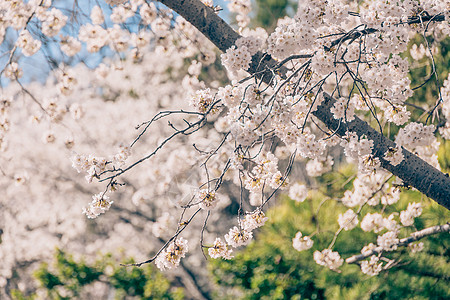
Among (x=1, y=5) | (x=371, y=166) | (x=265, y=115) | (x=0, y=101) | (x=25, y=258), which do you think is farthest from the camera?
(x=25, y=258)

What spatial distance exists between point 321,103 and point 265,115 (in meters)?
0.40

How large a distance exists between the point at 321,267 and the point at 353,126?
5.98 feet

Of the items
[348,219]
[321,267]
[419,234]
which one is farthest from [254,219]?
[321,267]

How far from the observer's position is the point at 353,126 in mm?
1647

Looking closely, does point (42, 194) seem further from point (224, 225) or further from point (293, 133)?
point (293, 133)

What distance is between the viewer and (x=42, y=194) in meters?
6.89

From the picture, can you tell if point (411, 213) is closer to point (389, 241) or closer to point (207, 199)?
point (389, 241)

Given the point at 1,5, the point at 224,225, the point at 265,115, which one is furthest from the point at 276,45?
the point at 224,225

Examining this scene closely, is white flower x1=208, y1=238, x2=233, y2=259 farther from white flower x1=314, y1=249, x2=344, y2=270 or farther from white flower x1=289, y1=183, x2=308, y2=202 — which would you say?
white flower x1=289, y1=183, x2=308, y2=202

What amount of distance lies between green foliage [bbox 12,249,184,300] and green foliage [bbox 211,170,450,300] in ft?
2.75

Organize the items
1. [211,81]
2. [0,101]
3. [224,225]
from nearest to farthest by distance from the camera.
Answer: [0,101]
[211,81]
[224,225]

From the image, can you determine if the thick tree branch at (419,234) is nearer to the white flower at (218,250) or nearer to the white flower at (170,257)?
the white flower at (218,250)

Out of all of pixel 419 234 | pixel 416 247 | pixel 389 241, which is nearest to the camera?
pixel 419 234

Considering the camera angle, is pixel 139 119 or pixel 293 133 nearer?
pixel 293 133
